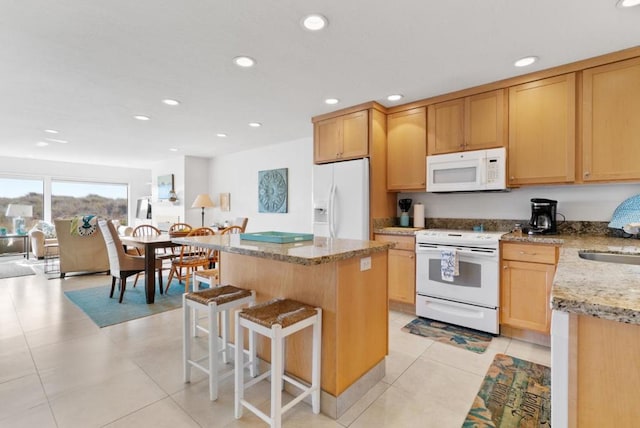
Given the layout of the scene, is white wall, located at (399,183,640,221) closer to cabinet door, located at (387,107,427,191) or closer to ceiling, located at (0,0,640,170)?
cabinet door, located at (387,107,427,191)

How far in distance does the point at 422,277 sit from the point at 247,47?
2.68 metres

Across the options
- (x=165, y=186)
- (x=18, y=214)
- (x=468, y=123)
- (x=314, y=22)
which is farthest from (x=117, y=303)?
(x=18, y=214)

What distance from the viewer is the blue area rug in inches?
128

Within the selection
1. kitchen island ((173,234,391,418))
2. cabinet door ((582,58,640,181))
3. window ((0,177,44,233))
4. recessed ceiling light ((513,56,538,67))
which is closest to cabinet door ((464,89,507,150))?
recessed ceiling light ((513,56,538,67))

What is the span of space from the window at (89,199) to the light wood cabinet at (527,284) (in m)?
9.75

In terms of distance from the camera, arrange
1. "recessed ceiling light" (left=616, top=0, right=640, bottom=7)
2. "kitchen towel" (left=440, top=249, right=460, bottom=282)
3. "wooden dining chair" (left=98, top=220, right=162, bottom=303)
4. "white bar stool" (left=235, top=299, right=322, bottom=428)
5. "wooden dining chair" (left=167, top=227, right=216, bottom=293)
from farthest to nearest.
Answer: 1. "wooden dining chair" (left=167, top=227, right=216, bottom=293)
2. "wooden dining chair" (left=98, top=220, right=162, bottom=303)
3. "kitchen towel" (left=440, top=249, right=460, bottom=282)
4. "recessed ceiling light" (left=616, top=0, right=640, bottom=7)
5. "white bar stool" (left=235, top=299, right=322, bottom=428)

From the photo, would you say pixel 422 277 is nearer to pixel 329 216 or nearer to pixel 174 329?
pixel 329 216

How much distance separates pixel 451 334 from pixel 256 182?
4.53 meters

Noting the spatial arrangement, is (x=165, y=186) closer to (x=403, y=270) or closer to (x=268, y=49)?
(x=268, y=49)

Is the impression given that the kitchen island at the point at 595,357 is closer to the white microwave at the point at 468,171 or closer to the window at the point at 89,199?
the white microwave at the point at 468,171

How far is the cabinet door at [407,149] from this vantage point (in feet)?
11.3

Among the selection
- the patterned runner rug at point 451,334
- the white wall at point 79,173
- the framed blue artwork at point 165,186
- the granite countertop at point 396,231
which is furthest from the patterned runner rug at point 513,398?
the white wall at point 79,173

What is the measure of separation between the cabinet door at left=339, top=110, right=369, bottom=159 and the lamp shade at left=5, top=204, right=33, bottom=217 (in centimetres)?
766

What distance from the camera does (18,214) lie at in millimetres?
6789
